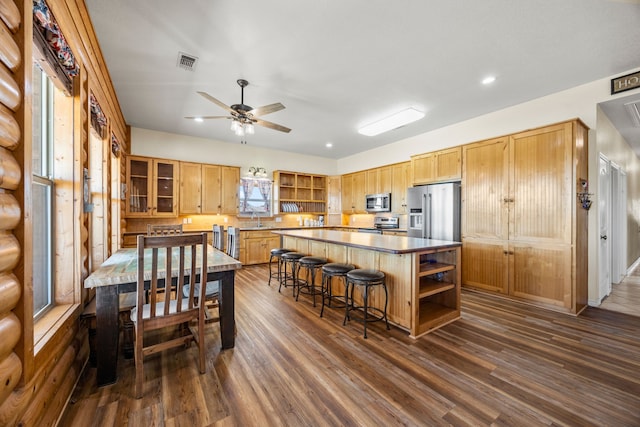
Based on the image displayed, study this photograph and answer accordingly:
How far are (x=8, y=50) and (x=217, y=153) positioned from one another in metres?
5.21

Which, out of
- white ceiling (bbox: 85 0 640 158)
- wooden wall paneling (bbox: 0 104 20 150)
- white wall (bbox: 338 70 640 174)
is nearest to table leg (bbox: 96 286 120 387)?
wooden wall paneling (bbox: 0 104 20 150)

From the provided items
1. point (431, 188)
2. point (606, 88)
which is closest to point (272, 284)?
point (431, 188)

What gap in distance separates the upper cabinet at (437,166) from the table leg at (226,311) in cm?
397

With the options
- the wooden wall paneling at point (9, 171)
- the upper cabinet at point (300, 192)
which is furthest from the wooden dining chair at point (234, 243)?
the upper cabinet at point (300, 192)

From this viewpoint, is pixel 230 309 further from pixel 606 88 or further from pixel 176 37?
pixel 606 88

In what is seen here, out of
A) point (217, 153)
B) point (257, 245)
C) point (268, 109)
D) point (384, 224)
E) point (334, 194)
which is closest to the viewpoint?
point (268, 109)

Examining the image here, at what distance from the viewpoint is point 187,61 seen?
286 centimetres

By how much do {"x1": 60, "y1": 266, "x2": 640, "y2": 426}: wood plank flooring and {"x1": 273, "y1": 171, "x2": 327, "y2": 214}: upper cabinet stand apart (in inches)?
175

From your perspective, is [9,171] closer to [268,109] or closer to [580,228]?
[268,109]

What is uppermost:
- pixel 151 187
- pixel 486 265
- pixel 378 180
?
pixel 378 180

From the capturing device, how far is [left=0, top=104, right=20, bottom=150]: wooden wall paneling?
1017 mm

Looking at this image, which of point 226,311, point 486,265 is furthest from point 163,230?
point 486,265

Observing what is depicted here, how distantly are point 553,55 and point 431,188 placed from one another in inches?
92.1

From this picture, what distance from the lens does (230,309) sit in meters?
2.40
